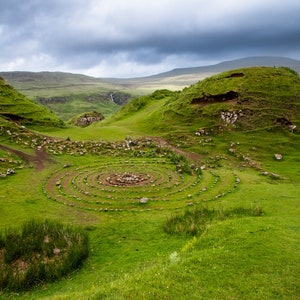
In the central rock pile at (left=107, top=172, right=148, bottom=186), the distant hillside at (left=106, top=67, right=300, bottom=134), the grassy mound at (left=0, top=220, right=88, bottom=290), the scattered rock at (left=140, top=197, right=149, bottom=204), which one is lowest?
the scattered rock at (left=140, top=197, right=149, bottom=204)

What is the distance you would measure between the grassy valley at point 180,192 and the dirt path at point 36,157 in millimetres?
104

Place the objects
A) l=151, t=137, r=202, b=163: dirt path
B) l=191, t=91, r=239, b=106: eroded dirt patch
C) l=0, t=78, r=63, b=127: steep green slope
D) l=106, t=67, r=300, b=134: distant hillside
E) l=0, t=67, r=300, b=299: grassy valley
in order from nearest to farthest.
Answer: l=0, t=67, r=300, b=299: grassy valley → l=151, t=137, r=202, b=163: dirt path → l=106, t=67, r=300, b=134: distant hillside → l=0, t=78, r=63, b=127: steep green slope → l=191, t=91, r=239, b=106: eroded dirt patch

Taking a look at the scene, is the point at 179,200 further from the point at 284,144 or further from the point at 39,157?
the point at 284,144

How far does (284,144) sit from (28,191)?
3110 centimetres

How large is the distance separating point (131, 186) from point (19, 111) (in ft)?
95.0

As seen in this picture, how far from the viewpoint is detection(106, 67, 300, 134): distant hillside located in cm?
4375

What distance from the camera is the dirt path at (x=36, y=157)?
31622 mm

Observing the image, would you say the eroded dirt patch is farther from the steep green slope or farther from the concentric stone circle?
the steep green slope

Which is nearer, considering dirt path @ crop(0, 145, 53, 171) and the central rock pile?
the central rock pile

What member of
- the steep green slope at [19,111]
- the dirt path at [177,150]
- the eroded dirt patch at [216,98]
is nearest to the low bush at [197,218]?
the dirt path at [177,150]

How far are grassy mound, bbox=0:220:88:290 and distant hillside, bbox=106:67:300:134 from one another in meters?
30.9

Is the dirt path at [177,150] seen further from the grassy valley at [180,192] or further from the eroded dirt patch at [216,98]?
the eroded dirt patch at [216,98]

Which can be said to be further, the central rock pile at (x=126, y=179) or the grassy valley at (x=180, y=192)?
the central rock pile at (x=126, y=179)

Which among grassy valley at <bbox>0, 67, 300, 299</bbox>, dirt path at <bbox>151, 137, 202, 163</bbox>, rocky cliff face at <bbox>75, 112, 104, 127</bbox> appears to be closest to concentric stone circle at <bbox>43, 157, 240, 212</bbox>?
grassy valley at <bbox>0, 67, 300, 299</bbox>
